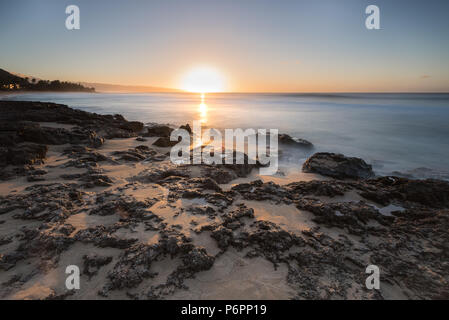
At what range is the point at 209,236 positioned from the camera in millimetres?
3203

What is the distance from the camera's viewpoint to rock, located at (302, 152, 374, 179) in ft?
20.7

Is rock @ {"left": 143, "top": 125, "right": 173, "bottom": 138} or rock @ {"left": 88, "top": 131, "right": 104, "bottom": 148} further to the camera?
rock @ {"left": 143, "top": 125, "right": 173, "bottom": 138}

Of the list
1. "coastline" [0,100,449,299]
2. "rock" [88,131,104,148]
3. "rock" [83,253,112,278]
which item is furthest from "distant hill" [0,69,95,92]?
"rock" [83,253,112,278]

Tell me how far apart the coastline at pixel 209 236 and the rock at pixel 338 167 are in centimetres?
99

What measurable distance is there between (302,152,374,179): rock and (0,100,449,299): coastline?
0.99m

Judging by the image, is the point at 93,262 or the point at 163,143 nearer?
the point at 93,262

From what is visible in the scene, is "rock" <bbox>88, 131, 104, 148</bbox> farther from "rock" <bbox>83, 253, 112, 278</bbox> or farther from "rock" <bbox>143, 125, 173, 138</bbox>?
"rock" <bbox>83, 253, 112, 278</bbox>

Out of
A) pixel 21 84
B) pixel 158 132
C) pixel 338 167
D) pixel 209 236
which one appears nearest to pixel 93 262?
pixel 209 236

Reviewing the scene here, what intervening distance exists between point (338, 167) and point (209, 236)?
4995 millimetres

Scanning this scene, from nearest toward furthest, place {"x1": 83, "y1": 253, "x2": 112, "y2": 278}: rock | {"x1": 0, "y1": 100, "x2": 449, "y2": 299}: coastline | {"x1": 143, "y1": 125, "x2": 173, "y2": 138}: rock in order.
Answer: {"x1": 0, "y1": 100, "x2": 449, "y2": 299}: coastline → {"x1": 83, "y1": 253, "x2": 112, "y2": 278}: rock → {"x1": 143, "y1": 125, "x2": 173, "y2": 138}: rock

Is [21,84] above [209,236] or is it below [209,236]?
above

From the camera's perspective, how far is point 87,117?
1286 centimetres

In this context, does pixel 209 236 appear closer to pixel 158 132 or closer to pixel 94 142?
pixel 94 142

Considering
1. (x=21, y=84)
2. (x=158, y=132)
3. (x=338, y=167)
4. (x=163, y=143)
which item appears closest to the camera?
(x=338, y=167)
